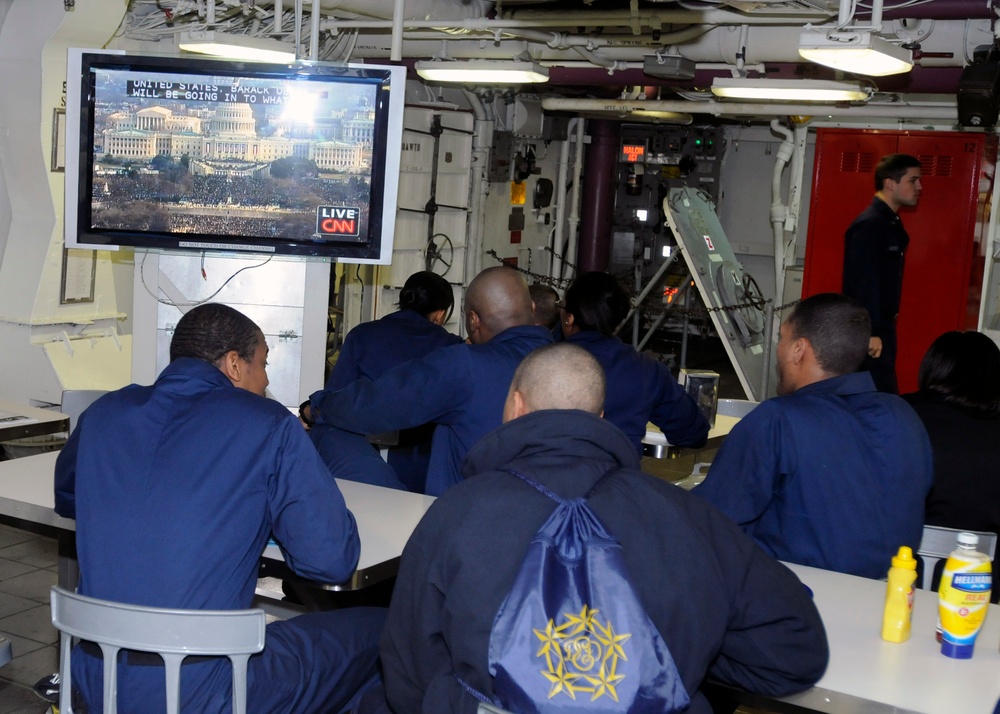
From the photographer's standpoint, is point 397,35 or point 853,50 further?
point 397,35

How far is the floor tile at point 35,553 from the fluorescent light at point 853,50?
407 centimetres

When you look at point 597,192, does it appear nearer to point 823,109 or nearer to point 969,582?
point 823,109

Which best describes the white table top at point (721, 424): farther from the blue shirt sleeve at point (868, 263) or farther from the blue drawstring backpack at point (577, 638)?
the blue drawstring backpack at point (577, 638)

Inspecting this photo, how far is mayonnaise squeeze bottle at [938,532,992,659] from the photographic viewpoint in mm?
2311

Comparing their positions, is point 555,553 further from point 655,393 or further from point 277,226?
point 277,226

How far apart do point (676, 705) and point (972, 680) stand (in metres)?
0.85

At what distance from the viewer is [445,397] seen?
11.4ft

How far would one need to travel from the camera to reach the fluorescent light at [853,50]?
4.27 m

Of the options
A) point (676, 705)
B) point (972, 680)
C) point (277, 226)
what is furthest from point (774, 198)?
point (676, 705)

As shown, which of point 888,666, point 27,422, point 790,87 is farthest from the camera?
point 790,87

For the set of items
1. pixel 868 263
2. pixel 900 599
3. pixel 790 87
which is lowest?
pixel 900 599

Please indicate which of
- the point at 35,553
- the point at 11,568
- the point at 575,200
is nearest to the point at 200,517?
the point at 11,568

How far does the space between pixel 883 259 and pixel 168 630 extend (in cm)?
413

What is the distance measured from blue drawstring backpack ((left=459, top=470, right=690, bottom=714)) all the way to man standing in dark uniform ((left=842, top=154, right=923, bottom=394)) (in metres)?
3.78
